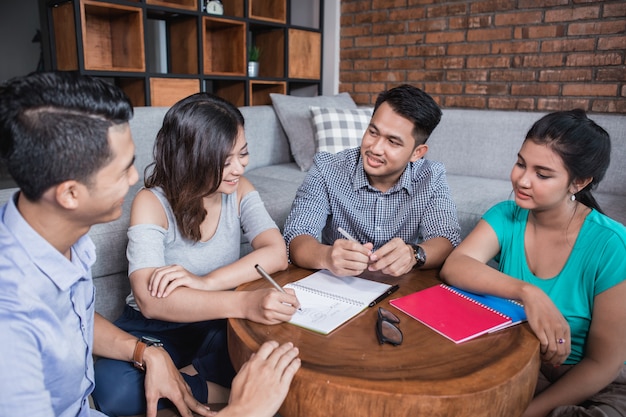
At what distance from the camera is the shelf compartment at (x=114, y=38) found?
2.85 meters

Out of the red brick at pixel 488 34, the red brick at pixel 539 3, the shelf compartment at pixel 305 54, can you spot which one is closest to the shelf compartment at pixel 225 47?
the shelf compartment at pixel 305 54

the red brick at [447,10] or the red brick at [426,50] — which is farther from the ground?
the red brick at [447,10]

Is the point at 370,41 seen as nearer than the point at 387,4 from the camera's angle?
No

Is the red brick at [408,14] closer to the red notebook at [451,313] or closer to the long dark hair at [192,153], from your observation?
the long dark hair at [192,153]

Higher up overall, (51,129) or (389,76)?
(389,76)

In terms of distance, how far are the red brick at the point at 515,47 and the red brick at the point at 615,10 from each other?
37 cm

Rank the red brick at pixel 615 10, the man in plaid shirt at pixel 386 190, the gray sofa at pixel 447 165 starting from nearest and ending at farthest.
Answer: the man in plaid shirt at pixel 386 190, the gray sofa at pixel 447 165, the red brick at pixel 615 10

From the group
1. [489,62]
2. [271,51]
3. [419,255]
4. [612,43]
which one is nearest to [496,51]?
[489,62]

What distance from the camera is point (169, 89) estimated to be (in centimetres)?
307

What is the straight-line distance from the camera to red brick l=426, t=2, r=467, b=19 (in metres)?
3.13

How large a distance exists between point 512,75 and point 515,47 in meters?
0.17

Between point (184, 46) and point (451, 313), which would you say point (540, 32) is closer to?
point (184, 46)

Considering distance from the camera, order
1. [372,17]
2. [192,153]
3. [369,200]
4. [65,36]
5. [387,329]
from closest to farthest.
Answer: [387,329], [192,153], [369,200], [65,36], [372,17]

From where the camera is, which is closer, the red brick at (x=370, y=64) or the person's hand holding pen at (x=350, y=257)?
the person's hand holding pen at (x=350, y=257)
